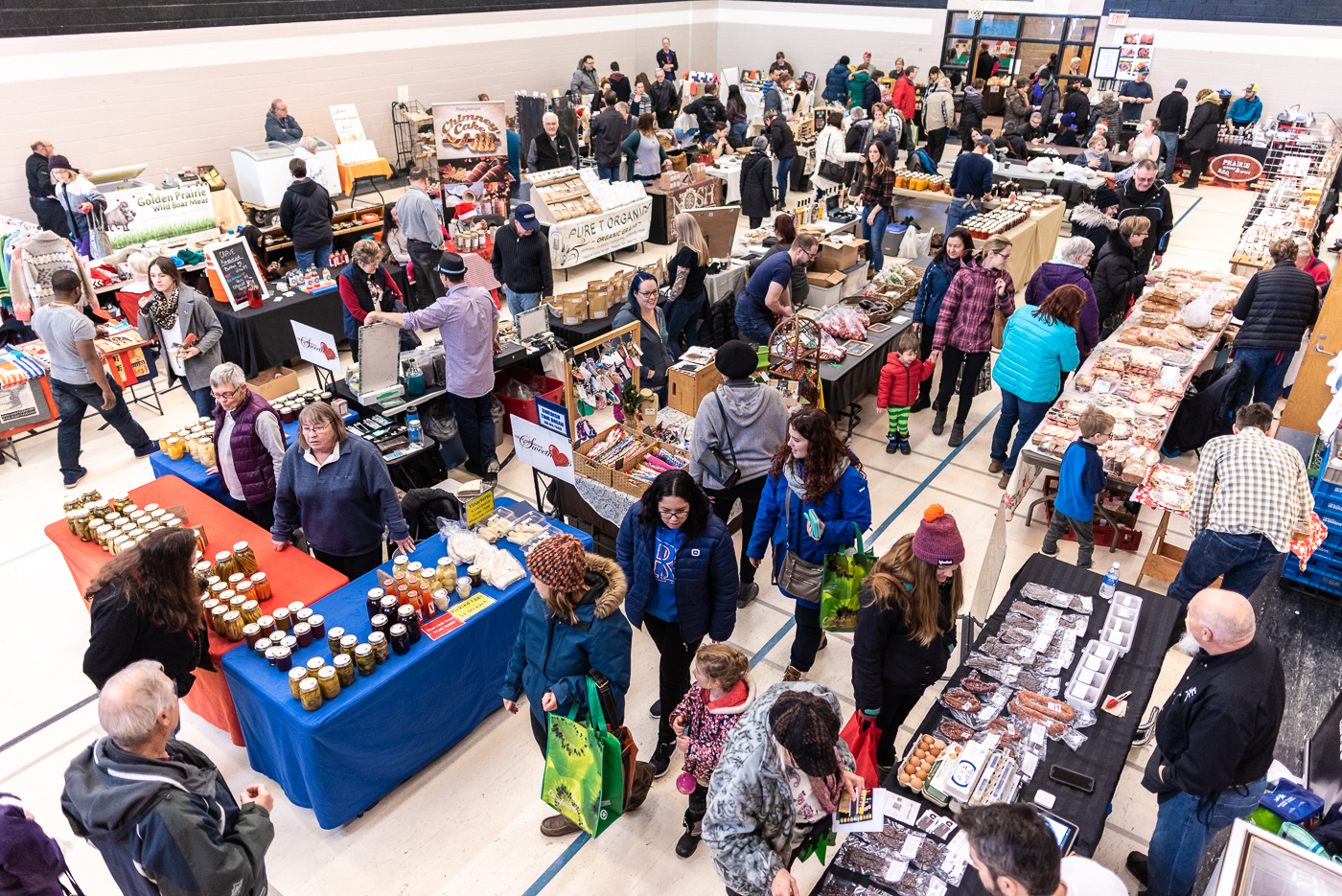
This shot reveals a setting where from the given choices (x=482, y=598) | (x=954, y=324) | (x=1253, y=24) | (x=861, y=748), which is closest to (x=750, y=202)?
(x=954, y=324)

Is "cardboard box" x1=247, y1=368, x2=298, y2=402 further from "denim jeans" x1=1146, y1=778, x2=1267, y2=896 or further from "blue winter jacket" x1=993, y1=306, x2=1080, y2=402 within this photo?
"denim jeans" x1=1146, y1=778, x2=1267, y2=896

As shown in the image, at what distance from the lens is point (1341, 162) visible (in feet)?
42.2

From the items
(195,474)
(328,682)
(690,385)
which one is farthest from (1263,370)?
(195,474)

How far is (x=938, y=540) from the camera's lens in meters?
3.27

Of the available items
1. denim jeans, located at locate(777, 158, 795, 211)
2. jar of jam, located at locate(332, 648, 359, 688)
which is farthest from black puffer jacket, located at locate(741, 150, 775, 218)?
jar of jam, located at locate(332, 648, 359, 688)

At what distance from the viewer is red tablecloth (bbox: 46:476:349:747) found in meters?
4.27

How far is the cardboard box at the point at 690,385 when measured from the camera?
6.64 meters

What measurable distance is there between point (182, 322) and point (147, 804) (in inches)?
187

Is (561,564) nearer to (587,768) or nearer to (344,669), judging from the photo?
(587,768)

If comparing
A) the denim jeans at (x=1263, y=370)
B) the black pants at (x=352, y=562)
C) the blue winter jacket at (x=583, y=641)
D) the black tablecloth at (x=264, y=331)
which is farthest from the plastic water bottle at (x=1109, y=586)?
the black tablecloth at (x=264, y=331)

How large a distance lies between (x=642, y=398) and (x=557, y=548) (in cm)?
311

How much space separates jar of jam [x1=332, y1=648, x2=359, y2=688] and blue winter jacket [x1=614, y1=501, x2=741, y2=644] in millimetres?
1288

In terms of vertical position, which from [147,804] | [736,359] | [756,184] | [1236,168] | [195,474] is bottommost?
[1236,168]

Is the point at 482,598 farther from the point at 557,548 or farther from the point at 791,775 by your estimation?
the point at 791,775
